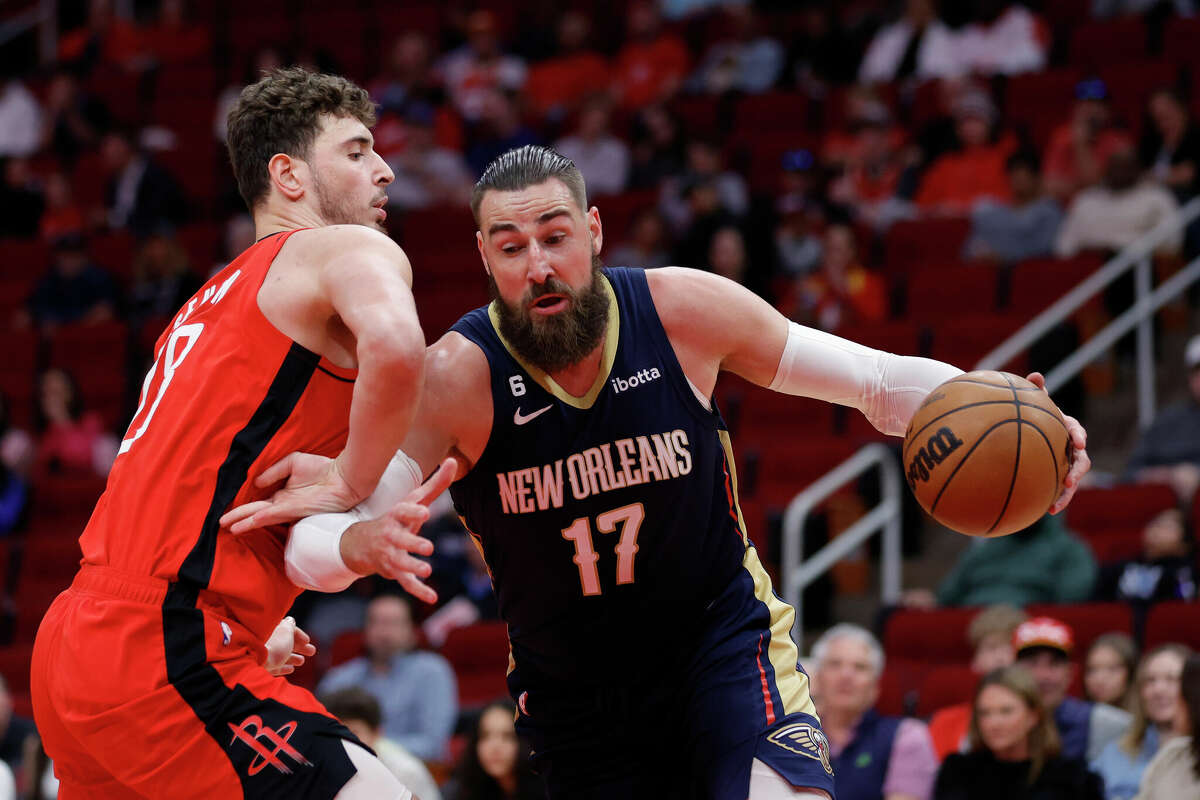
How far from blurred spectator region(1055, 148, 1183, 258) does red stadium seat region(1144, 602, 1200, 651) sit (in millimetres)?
3590

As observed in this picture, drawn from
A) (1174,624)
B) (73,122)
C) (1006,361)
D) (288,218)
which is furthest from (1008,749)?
(73,122)

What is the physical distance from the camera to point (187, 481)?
12.3ft

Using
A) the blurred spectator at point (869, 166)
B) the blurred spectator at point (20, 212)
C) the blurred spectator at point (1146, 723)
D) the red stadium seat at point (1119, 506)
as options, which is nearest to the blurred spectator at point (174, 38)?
the blurred spectator at point (20, 212)

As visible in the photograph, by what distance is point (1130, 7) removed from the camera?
44.0ft

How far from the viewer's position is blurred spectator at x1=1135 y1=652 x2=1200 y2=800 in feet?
21.1

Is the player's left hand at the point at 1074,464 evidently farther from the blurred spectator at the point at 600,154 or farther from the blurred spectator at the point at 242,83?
the blurred spectator at the point at 242,83

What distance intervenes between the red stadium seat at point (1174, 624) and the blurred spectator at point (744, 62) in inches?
310

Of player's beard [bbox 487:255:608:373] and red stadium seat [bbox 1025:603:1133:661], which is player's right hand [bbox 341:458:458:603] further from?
red stadium seat [bbox 1025:603:1133:661]

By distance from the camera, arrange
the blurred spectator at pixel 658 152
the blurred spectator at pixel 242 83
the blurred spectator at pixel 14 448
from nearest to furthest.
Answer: the blurred spectator at pixel 14 448 → the blurred spectator at pixel 658 152 → the blurred spectator at pixel 242 83

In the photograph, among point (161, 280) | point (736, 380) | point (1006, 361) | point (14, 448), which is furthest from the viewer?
point (161, 280)

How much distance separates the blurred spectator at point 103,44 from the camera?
1816 centimetres

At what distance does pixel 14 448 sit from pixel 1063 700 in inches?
329

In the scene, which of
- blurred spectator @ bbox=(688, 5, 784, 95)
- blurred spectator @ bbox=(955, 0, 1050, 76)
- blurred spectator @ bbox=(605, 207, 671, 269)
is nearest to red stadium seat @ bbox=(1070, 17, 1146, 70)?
blurred spectator @ bbox=(955, 0, 1050, 76)

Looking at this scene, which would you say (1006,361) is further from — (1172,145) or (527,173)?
(527,173)
